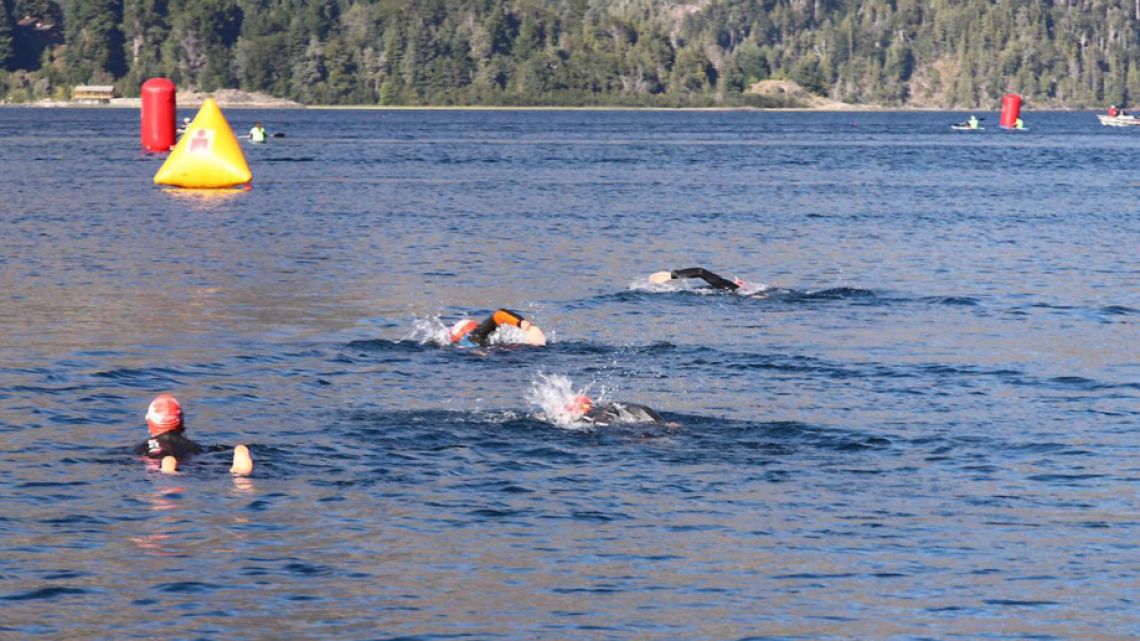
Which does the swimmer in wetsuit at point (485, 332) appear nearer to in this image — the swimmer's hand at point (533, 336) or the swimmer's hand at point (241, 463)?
the swimmer's hand at point (533, 336)

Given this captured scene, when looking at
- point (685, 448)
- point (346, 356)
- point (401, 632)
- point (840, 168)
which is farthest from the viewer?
point (840, 168)

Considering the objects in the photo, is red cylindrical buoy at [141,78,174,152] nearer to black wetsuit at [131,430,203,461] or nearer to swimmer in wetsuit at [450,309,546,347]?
swimmer in wetsuit at [450,309,546,347]

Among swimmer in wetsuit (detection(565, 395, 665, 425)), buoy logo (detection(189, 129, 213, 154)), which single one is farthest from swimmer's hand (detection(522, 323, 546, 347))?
buoy logo (detection(189, 129, 213, 154))

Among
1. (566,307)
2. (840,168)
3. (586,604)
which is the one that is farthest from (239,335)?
(840,168)

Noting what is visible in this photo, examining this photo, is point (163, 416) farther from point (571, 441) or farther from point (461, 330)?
point (461, 330)

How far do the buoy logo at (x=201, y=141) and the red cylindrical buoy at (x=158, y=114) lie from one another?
473 inches

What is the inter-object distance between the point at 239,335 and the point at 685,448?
12.1 m

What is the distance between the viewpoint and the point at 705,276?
32.7 m

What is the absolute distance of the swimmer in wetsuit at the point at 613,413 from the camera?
859 inches

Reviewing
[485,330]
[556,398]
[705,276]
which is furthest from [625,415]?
[705,276]

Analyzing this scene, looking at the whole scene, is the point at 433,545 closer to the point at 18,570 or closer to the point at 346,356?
the point at 18,570

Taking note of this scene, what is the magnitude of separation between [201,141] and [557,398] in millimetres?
44929

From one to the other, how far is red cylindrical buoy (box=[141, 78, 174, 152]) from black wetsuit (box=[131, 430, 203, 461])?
5975 cm

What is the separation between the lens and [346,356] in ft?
93.2
